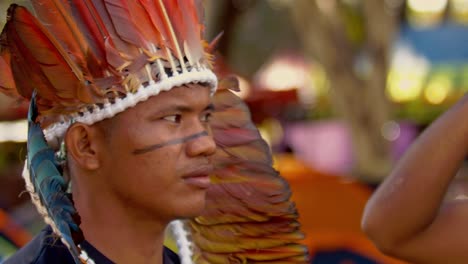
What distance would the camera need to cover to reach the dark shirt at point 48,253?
76.5 inches

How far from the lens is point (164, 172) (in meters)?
1.93

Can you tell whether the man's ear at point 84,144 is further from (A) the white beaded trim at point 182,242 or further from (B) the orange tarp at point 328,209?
(B) the orange tarp at point 328,209

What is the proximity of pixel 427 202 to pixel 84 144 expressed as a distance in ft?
2.58

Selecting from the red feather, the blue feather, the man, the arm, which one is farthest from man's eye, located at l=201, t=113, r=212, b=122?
the arm

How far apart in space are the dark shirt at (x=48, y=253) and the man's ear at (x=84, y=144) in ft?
0.55

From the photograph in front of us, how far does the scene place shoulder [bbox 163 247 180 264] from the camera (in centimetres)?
218

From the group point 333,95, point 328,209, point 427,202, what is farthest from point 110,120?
point 333,95

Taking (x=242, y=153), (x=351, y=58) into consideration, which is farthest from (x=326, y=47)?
(x=242, y=153)

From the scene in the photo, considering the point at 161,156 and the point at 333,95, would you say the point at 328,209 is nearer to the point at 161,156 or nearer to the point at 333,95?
the point at 333,95

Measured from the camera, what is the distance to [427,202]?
2.16 m

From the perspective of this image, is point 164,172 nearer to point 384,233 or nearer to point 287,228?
point 287,228

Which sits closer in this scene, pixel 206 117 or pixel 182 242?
pixel 206 117

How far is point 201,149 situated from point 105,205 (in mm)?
243

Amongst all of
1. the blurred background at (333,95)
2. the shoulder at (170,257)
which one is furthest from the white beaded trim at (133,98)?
the shoulder at (170,257)
